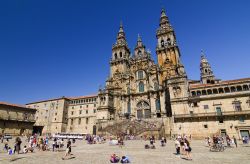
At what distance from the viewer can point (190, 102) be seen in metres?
41.0

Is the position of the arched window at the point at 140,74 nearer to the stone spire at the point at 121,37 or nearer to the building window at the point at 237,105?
the stone spire at the point at 121,37

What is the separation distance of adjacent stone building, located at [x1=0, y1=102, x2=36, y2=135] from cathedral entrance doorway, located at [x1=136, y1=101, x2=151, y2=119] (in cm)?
3673

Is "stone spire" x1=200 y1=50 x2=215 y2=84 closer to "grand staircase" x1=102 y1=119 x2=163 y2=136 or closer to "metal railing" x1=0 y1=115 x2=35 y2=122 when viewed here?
"grand staircase" x1=102 y1=119 x2=163 y2=136

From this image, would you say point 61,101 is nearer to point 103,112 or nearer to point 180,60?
point 103,112

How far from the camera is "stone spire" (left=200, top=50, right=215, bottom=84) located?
67938mm

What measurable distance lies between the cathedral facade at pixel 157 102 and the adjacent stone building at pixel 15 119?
30.3 ft

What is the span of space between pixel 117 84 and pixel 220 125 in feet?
112

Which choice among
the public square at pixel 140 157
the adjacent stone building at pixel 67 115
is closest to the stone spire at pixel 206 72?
the adjacent stone building at pixel 67 115

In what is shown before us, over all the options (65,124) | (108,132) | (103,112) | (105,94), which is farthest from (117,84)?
(65,124)

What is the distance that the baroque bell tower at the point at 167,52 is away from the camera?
51.5 meters

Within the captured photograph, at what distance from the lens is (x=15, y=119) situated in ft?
169

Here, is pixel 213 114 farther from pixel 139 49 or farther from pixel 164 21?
pixel 164 21

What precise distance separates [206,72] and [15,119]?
241ft

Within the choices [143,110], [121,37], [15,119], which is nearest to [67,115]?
[15,119]
